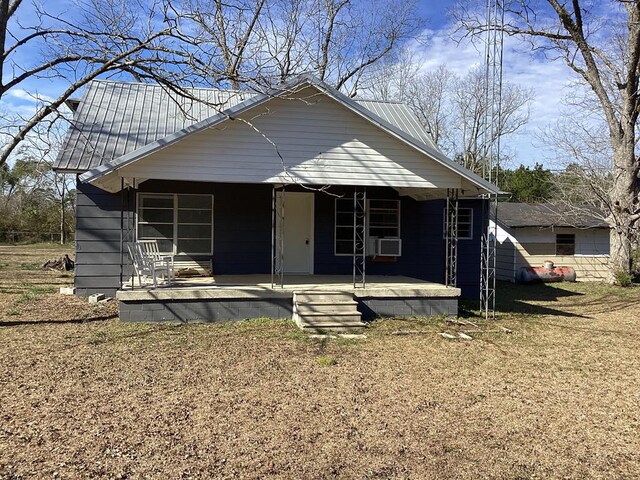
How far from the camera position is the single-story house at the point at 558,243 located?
19.5 metres

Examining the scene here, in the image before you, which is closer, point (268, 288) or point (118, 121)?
point (268, 288)

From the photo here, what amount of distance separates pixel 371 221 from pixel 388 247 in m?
0.82

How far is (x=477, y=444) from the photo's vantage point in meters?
4.26

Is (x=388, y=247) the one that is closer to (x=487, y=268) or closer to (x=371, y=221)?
(x=371, y=221)

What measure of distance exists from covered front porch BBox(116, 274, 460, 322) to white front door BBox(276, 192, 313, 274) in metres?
1.80

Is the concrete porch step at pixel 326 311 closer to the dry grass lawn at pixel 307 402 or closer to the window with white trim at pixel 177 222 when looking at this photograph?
the dry grass lawn at pixel 307 402

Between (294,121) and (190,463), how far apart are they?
674cm

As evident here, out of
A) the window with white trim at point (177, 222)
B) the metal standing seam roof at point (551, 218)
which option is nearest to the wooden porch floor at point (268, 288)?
the window with white trim at point (177, 222)

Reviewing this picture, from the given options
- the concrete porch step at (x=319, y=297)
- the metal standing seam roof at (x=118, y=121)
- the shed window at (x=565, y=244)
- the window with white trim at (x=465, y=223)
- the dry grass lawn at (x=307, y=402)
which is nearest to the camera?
the dry grass lawn at (x=307, y=402)

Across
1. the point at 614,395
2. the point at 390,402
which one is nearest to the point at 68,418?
the point at 390,402

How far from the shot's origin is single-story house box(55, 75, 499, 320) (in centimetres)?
888

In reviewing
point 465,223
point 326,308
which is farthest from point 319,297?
point 465,223

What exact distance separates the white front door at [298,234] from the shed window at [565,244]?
12.1 meters

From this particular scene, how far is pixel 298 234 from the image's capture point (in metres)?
12.4
